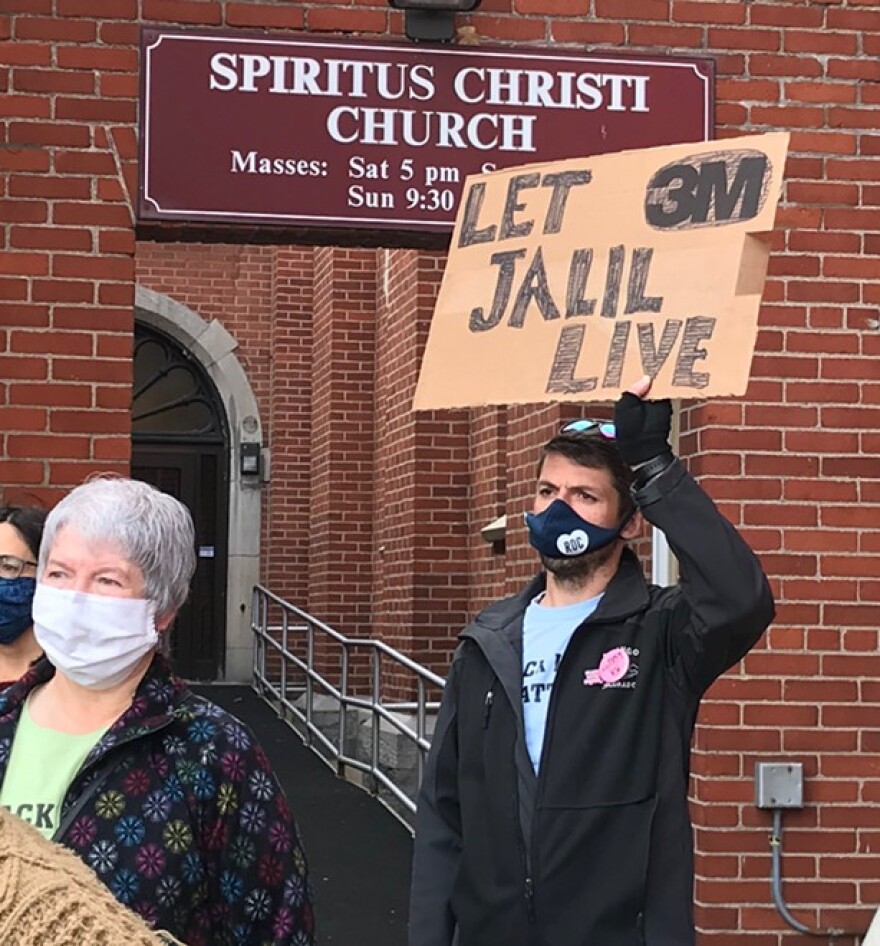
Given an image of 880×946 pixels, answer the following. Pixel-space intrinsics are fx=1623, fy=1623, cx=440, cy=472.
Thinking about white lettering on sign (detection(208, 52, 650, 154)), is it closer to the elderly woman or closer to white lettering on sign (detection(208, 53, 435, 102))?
white lettering on sign (detection(208, 53, 435, 102))

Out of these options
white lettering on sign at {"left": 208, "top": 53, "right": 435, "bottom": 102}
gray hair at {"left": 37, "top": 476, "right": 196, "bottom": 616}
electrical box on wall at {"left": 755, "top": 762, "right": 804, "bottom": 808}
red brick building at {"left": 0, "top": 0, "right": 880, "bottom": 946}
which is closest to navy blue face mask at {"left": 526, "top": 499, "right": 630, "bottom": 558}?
gray hair at {"left": 37, "top": 476, "right": 196, "bottom": 616}

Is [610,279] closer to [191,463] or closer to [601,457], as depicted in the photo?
[601,457]

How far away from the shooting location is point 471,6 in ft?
16.9

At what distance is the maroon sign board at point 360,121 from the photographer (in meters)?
5.10

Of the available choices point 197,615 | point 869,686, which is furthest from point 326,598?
point 869,686

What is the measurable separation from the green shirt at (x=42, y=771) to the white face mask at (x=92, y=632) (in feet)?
0.31

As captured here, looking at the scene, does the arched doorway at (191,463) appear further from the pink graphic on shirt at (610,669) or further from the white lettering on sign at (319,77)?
the pink graphic on shirt at (610,669)

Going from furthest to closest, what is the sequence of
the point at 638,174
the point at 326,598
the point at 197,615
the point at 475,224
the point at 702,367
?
1. the point at 197,615
2. the point at 326,598
3. the point at 475,224
4. the point at 638,174
5. the point at 702,367

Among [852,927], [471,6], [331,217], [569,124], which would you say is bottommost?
[852,927]

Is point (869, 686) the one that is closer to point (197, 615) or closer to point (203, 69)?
point (203, 69)

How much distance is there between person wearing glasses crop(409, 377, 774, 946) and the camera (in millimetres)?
2998

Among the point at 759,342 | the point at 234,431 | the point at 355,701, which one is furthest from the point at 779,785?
the point at 234,431

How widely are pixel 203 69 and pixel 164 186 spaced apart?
0.39 metres

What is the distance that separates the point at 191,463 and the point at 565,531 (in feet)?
39.8
